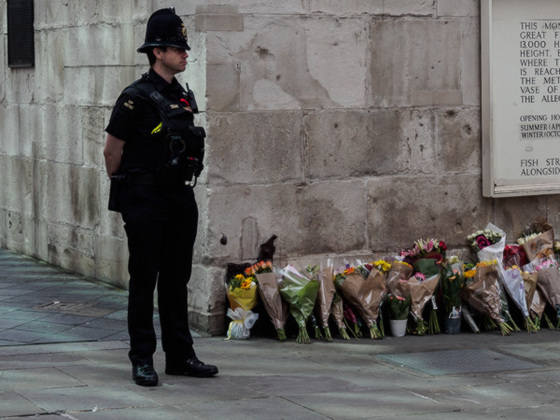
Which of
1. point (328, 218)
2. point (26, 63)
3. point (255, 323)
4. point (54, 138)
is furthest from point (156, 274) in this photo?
point (26, 63)

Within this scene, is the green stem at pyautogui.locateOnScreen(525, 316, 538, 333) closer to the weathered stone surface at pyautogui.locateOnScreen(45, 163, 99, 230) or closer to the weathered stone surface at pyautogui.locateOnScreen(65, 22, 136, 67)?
the weathered stone surface at pyautogui.locateOnScreen(65, 22, 136, 67)

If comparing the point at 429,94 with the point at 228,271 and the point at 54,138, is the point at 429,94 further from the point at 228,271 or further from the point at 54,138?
the point at 54,138

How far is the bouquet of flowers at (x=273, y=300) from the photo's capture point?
27.7 ft

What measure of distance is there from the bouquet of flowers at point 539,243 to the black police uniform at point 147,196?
3446 mm

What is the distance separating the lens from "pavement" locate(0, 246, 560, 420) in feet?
21.1

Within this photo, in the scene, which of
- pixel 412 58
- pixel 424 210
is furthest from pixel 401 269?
pixel 412 58

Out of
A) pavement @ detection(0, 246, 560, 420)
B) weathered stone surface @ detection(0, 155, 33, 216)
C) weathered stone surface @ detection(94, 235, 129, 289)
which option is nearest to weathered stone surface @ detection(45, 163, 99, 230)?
weathered stone surface @ detection(94, 235, 129, 289)

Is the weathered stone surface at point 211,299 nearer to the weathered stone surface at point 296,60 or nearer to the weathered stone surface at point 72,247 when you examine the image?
the weathered stone surface at point 296,60

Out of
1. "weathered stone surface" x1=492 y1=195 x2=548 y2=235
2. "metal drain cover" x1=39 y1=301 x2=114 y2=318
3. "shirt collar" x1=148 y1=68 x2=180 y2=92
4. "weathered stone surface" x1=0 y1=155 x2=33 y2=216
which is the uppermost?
"shirt collar" x1=148 y1=68 x2=180 y2=92

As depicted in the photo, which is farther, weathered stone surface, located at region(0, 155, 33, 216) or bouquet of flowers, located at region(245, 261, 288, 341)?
weathered stone surface, located at region(0, 155, 33, 216)

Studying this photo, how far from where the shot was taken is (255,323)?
28.5 ft

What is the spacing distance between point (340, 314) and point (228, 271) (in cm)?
86

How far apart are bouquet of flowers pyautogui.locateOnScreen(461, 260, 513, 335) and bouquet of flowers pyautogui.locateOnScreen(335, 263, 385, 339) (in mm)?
706

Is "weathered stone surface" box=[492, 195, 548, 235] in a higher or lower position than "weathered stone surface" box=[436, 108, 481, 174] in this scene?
lower
